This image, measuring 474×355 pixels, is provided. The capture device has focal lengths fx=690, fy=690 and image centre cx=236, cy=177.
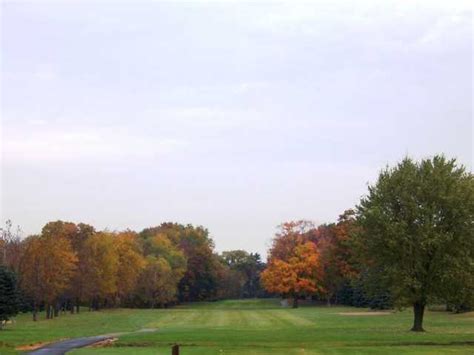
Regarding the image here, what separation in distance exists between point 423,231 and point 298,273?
227ft

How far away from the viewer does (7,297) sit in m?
54.9

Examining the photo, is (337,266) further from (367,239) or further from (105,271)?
(367,239)

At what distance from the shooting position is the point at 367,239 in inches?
1852

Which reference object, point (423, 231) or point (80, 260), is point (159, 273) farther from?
Answer: point (423, 231)

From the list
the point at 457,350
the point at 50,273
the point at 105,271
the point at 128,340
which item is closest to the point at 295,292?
the point at 105,271

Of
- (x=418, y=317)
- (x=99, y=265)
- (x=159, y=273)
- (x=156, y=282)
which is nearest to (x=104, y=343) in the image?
(x=418, y=317)

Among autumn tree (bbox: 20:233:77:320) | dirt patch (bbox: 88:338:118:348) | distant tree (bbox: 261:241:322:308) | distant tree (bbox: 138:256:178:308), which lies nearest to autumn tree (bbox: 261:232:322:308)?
distant tree (bbox: 261:241:322:308)

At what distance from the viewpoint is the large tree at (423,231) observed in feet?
145

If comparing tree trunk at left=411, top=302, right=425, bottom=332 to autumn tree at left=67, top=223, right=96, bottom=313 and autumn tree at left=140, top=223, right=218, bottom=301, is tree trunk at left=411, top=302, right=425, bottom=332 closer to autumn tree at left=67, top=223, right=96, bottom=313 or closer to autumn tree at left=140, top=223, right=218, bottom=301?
autumn tree at left=67, top=223, right=96, bottom=313

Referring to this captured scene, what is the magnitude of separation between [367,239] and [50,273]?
4685 centimetres

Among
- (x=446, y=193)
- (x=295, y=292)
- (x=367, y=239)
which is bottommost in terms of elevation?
(x=295, y=292)

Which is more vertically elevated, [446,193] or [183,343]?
[446,193]

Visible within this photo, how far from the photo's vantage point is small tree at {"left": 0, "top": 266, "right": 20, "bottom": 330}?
5444 cm

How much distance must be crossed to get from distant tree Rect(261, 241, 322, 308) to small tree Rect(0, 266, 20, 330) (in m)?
61.8
